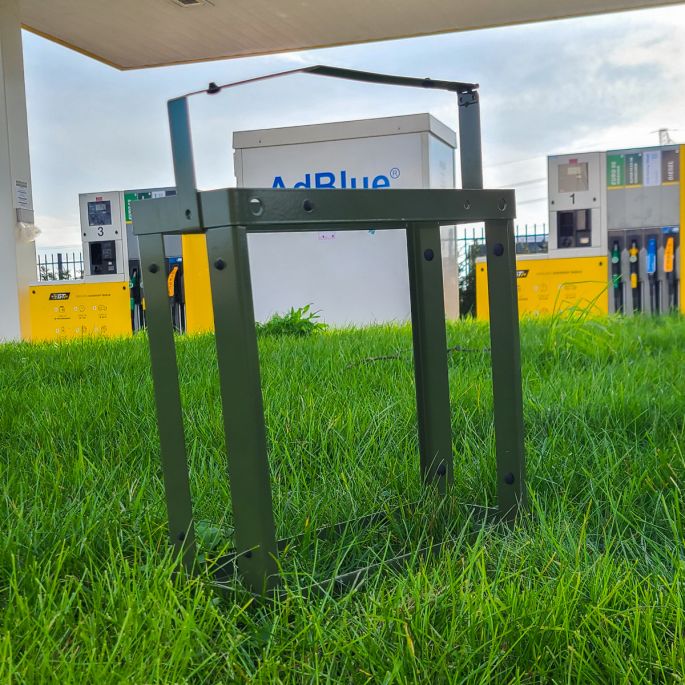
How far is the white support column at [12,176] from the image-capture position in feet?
21.9

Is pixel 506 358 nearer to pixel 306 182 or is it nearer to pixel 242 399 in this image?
pixel 242 399

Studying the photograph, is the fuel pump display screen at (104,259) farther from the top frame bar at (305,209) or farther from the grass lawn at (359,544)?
the top frame bar at (305,209)

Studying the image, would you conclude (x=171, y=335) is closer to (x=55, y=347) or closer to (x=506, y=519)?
(x=506, y=519)

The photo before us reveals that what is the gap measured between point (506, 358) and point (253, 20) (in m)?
7.40

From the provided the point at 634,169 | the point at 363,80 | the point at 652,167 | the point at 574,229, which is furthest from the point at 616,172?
the point at 363,80

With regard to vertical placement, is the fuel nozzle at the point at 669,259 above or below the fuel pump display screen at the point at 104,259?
below

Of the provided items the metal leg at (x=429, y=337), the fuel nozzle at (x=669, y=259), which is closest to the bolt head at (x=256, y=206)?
the metal leg at (x=429, y=337)

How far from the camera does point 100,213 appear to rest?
7953 mm

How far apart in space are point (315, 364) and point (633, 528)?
153 centimetres

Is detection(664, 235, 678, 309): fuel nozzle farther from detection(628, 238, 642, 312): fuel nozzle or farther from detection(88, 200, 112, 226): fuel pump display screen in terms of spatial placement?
detection(88, 200, 112, 226): fuel pump display screen

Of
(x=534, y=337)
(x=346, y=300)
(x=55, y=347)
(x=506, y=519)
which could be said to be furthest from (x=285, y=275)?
(x=506, y=519)

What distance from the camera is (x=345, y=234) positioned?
546 cm

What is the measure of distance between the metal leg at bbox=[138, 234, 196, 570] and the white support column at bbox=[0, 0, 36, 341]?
21.0 ft

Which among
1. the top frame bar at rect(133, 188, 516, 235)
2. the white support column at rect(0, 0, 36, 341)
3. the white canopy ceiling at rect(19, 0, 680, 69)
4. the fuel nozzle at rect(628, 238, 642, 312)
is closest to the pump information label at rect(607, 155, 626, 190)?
the fuel nozzle at rect(628, 238, 642, 312)
